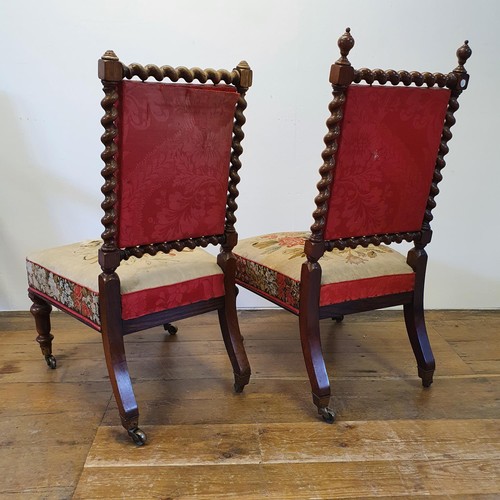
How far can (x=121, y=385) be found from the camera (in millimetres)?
1541

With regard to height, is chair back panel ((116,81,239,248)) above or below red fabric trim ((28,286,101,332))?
above

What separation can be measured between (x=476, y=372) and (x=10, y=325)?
1.95 metres

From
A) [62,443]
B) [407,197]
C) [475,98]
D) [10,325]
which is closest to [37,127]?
[10,325]

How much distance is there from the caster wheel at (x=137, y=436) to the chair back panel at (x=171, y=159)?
0.54 m

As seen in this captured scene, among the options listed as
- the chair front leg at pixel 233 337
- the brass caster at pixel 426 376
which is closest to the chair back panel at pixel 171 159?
the chair front leg at pixel 233 337

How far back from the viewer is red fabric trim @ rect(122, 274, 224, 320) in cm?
153

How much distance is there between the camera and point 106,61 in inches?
49.7

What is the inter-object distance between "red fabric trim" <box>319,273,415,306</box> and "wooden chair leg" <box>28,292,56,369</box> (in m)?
0.99

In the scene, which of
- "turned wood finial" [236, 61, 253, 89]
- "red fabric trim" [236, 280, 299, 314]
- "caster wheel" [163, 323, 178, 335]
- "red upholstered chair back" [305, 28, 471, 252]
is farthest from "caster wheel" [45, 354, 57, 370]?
"turned wood finial" [236, 61, 253, 89]

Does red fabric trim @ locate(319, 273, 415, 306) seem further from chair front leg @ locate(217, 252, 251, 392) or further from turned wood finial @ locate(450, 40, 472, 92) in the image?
turned wood finial @ locate(450, 40, 472, 92)

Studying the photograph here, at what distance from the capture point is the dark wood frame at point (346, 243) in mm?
1438

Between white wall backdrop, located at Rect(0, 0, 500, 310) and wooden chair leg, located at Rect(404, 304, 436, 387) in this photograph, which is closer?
wooden chair leg, located at Rect(404, 304, 436, 387)

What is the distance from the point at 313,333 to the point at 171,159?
0.69 m

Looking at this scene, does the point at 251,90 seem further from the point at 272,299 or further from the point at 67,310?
the point at 67,310
